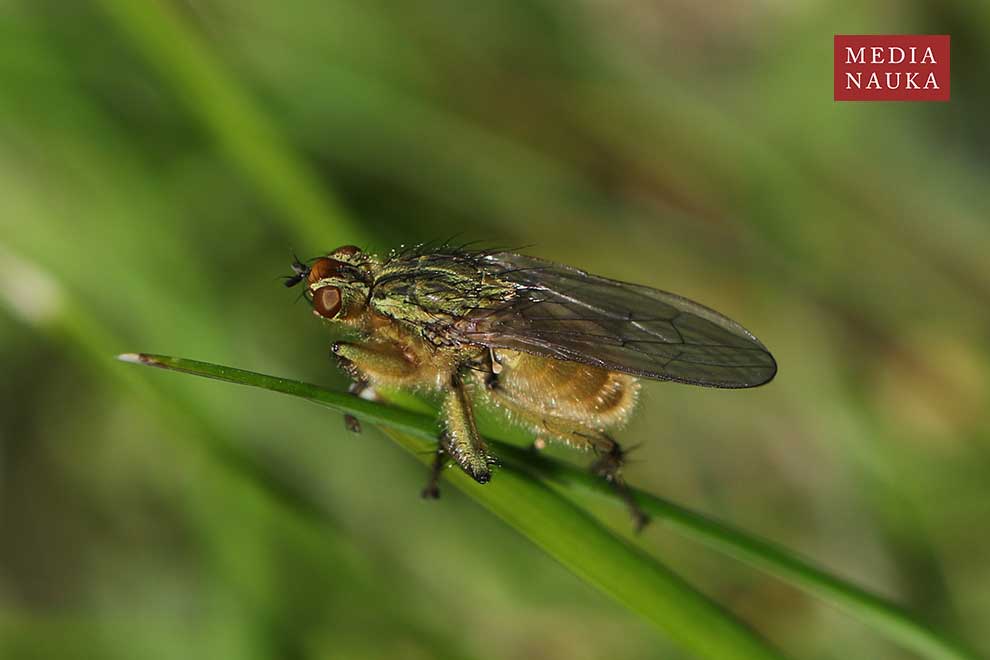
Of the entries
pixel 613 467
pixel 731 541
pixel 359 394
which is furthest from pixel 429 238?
pixel 731 541

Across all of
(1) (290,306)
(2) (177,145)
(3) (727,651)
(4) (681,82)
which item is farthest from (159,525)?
(4) (681,82)

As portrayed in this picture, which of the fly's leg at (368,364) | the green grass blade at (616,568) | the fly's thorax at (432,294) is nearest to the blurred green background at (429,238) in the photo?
the fly's thorax at (432,294)

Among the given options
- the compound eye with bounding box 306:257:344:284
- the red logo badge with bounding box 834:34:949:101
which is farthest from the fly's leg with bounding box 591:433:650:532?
the red logo badge with bounding box 834:34:949:101

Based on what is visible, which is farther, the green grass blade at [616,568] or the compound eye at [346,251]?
the compound eye at [346,251]

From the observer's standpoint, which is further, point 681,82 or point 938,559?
point 681,82

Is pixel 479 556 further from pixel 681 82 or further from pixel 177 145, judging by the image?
pixel 681 82

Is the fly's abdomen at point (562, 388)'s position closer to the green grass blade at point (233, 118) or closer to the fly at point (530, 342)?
the fly at point (530, 342)

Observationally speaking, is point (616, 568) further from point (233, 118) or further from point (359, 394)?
point (233, 118)
